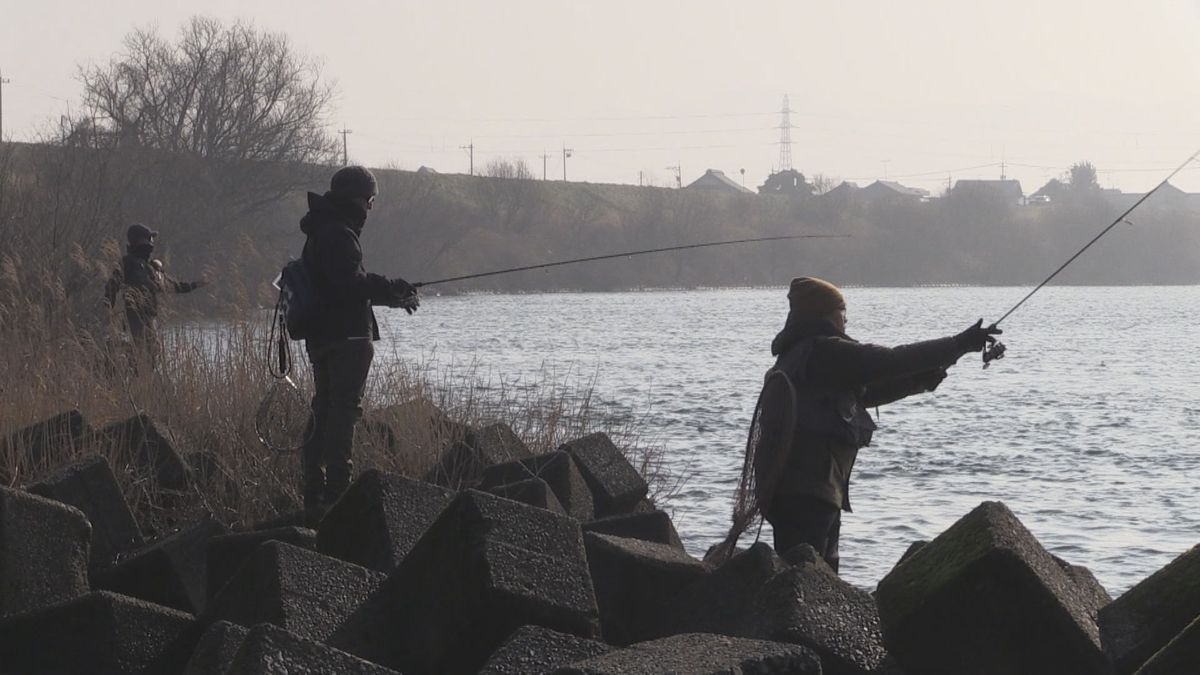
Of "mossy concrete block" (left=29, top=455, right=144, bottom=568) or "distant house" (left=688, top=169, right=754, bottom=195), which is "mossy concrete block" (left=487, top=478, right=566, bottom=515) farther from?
"distant house" (left=688, top=169, right=754, bottom=195)

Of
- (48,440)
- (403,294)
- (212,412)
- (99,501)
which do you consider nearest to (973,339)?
(403,294)

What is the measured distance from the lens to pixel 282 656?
473cm

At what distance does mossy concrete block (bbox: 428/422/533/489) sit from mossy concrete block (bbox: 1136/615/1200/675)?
524cm

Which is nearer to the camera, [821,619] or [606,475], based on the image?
[821,619]

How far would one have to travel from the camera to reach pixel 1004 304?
222ft

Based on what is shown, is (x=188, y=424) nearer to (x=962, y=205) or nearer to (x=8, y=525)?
(x=8, y=525)

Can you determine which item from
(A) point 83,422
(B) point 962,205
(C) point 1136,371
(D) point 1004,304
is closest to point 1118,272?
(B) point 962,205

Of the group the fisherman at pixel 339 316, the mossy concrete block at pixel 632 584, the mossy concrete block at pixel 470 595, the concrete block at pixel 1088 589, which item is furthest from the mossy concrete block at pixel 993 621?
the fisherman at pixel 339 316

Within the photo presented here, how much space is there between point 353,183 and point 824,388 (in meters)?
2.70

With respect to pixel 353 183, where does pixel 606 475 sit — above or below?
below

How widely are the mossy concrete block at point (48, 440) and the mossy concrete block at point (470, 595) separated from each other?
3822mm

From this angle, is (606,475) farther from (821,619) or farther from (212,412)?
(821,619)

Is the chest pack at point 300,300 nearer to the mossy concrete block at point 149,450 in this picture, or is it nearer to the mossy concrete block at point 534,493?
the mossy concrete block at point 534,493

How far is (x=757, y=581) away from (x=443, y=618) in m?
1.15
